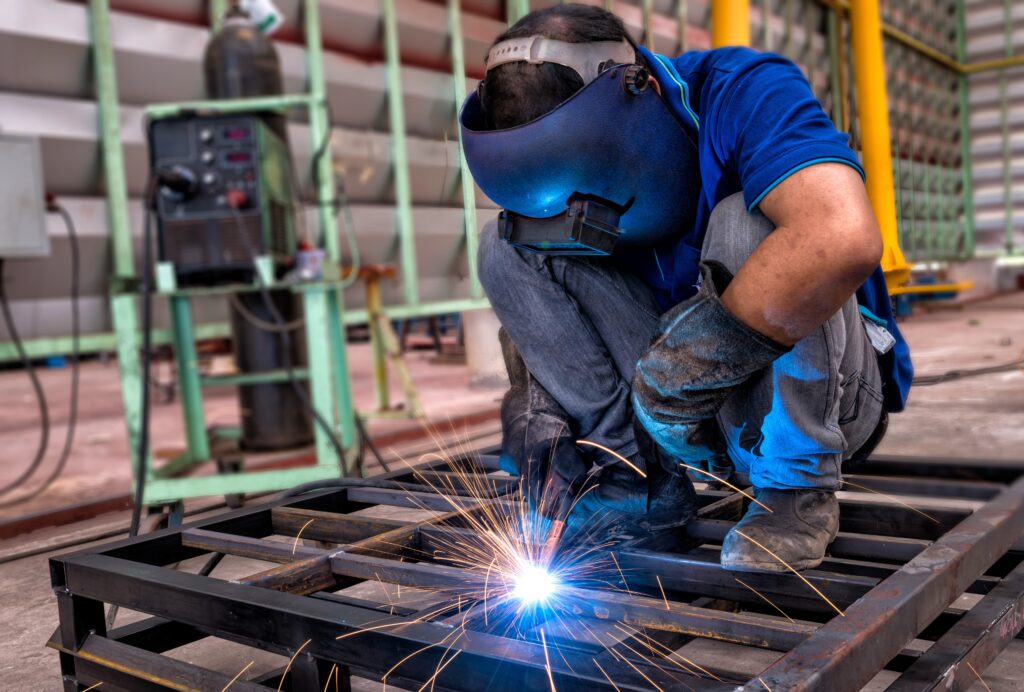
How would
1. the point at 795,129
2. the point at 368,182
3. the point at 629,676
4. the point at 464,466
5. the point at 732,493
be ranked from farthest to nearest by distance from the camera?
the point at 368,182 → the point at 464,466 → the point at 732,493 → the point at 795,129 → the point at 629,676

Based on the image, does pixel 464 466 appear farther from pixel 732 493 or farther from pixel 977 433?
pixel 977 433

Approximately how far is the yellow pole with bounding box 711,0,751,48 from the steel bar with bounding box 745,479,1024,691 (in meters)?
2.59

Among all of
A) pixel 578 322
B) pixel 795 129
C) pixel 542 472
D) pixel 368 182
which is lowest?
pixel 542 472

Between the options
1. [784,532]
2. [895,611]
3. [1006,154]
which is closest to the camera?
[895,611]

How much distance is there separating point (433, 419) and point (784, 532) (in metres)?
2.79

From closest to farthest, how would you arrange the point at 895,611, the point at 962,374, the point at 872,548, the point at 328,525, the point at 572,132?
the point at 895,611 < the point at 572,132 < the point at 872,548 < the point at 328,525 < the point at 962,374

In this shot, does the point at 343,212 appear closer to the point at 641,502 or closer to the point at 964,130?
the point at 641,502

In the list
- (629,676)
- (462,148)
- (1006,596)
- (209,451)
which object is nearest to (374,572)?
(629,676)

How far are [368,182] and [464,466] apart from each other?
2172 mm

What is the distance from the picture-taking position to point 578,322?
1261 mm

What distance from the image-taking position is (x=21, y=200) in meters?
2.41

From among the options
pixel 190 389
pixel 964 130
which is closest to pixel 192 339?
pixel 190 389

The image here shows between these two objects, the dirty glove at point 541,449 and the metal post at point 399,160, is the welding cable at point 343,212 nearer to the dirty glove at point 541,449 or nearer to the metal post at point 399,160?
the metal post at point 399,160

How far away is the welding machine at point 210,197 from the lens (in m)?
2.40
